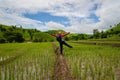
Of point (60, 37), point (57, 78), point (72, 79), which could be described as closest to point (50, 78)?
point (57, 78)

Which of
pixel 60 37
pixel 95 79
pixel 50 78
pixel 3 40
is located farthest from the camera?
pixel 3 40

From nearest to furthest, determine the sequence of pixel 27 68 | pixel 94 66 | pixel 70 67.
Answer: pixel 70 67
pixel 94 66
pixel 27 68

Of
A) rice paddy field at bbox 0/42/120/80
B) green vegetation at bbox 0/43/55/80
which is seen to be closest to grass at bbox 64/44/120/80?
rice paddy field at bbox 0/42/120/80

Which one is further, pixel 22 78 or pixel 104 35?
pixel 104 35

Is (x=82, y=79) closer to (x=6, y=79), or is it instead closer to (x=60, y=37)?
(x=6, y=79)

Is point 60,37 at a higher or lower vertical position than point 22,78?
higher

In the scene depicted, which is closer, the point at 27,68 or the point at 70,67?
the point at 70,67

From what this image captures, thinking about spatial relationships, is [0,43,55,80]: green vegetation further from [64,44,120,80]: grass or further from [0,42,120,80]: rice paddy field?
[64,44,120,80]: grass

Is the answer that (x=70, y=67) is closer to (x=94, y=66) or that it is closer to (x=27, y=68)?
(x=94, y=66)

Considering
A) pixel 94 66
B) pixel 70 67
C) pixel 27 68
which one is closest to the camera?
pixel 70 67

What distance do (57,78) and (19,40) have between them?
244 feet

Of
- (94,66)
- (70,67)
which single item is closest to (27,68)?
(70,67)

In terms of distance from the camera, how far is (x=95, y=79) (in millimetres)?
5090

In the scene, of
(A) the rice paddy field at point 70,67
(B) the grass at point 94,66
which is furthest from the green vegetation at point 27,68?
(B) the grass at point 94,66
